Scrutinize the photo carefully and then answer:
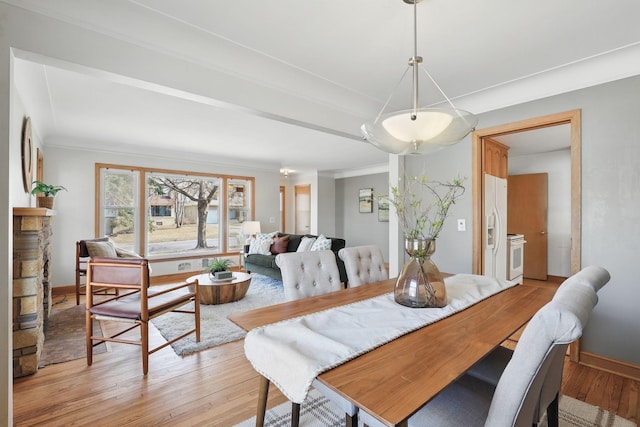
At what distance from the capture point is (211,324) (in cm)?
325

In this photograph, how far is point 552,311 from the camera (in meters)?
0.83

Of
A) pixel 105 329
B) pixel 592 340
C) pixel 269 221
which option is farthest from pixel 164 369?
pixel 269 221

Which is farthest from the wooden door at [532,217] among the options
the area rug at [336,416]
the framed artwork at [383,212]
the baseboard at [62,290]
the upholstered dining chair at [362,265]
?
the baseboard at [62,290]

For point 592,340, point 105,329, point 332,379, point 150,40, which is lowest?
point 105,329

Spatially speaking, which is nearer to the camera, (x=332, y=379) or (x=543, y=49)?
(x=332, y=379)

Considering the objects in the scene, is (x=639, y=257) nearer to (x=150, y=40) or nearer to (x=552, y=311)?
(x=552, y=311)

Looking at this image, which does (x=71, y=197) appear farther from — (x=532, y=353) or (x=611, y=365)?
(x=611, y=365)

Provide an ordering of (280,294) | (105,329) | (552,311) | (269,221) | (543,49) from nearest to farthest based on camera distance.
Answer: (552,311) < (543,49) < (105,329) < (280,294) < (269,221)

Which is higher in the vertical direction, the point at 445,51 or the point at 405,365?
the point at 445,51

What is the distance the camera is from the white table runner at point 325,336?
992 millimetres

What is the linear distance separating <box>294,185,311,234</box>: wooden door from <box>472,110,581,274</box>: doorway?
5.75 metres

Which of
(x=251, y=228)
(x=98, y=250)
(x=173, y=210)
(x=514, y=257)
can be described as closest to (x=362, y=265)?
(x=514, y=257)

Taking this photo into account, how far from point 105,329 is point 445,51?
4.07 metres

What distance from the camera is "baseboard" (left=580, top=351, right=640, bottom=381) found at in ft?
7.16
